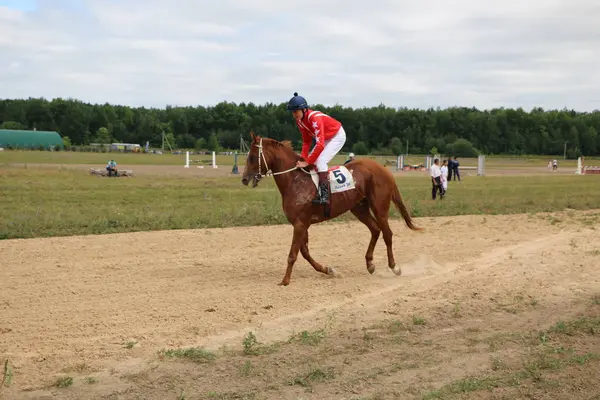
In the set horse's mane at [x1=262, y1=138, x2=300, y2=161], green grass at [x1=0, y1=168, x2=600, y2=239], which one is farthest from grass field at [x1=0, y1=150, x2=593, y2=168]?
horse's mane at [x1=262, y1=138, x2=300, y2=161]

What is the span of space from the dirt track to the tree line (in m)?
79.2

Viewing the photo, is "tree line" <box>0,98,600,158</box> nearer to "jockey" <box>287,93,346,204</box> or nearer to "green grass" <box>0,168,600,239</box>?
"green grass" <box>0,168,600,239</box>

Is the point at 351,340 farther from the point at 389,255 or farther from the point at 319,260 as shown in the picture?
the point at 319,260

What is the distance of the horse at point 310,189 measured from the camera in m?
Answer: 10.4

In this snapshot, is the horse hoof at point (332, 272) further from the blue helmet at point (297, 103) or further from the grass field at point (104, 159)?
the grass field at point (104, 159)

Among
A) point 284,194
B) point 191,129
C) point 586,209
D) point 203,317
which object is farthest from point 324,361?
point 191,129

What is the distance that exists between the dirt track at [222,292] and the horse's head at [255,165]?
169cm

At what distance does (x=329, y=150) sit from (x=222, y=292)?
3.02m

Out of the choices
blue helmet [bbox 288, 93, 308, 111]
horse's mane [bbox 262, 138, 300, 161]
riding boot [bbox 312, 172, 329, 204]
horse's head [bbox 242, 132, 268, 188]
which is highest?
blue helmet [bbox 288, 93, 308, 111]

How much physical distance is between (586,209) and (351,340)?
18535 mm

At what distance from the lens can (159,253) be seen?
12.6m

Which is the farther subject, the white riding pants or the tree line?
the tree line

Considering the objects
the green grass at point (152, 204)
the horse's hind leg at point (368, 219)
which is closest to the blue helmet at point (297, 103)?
the horse's hind leg at point (368, 219)

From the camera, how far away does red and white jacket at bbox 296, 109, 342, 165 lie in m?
10.4
